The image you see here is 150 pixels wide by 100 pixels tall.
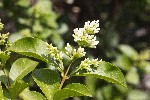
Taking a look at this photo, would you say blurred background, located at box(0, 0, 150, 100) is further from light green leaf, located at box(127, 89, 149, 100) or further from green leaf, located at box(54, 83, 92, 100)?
green leaf, located at box(54, 83, 92, 100)

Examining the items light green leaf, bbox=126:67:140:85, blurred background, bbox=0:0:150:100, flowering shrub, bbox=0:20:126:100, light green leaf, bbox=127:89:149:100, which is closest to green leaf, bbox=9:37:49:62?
flowering shrub, bbox=0:20:126:100

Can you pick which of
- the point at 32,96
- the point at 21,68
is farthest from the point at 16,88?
the point at 21,68

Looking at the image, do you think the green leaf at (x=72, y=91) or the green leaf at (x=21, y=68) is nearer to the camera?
the green leaf at (x=72, y=91)

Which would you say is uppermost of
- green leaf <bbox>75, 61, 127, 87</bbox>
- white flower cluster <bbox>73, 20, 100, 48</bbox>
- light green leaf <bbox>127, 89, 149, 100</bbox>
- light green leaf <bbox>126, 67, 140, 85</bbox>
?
white flower cluster <bbox>73, 20, 100, 48</bbox>

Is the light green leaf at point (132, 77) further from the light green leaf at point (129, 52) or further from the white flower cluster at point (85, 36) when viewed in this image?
the white flower cluster at point (85, 36)

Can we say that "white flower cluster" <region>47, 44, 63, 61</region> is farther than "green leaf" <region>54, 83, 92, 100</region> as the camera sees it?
Yes

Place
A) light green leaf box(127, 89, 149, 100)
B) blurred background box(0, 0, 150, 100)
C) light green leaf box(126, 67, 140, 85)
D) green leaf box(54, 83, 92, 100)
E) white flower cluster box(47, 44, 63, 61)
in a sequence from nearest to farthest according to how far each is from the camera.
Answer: green leaf box(54, 83, 92, 100) → white flower cluster box(47, 44, 63, 61) → blurred background box(0, 0, 150, 100) → light green leaf box(126, 67, 140, 85) → light green leaf box(127, 89, 149, 100)

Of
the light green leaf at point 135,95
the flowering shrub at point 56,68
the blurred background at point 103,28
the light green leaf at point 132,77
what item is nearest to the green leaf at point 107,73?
the flowering shrub at point 56,68
